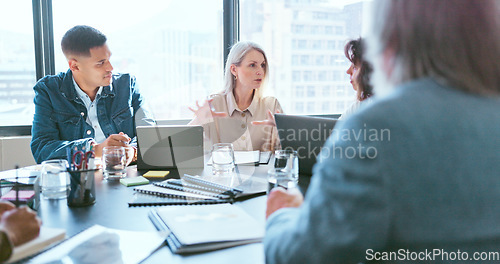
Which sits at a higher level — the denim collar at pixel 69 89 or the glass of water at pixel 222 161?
the denim collar at pixel 69 89

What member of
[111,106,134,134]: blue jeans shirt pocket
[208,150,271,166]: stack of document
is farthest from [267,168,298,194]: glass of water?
[111,106,134,134]: blue jeans shirt pocket

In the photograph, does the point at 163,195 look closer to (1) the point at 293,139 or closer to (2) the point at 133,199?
(2) the point at 133,199

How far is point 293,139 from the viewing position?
1604mm

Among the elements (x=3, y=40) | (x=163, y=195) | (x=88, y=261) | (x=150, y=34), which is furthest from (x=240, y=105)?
(x=88, y=261)

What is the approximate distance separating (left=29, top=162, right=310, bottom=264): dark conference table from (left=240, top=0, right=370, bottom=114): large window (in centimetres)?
244

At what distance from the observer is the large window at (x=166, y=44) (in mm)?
3361

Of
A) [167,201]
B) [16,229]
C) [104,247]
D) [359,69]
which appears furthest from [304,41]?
[16,229]

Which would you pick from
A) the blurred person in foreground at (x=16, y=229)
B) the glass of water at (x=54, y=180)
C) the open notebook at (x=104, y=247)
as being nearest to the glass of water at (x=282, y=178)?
the open notebook at (x=104, y=247)

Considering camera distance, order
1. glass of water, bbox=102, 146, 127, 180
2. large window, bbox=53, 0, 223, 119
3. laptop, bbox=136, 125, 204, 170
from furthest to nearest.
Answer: large window, bbox=53, 0, 223, 119 → laptop, bbox=136, 125, 204, 170 → glass of water, bbox=102, 146, 127, 180

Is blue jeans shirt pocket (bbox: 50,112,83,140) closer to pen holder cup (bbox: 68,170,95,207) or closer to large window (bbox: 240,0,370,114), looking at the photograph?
pen holder cup (bbox: 68,170,95,207)

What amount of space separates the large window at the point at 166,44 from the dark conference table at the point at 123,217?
2.13 m

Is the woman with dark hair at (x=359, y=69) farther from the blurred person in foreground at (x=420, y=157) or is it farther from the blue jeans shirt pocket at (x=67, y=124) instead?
the blue jeans shirt pocket at (x=67, y=124)

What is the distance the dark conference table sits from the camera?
876 millimetres

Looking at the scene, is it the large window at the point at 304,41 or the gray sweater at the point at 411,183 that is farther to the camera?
the large window at the point at 304,41
